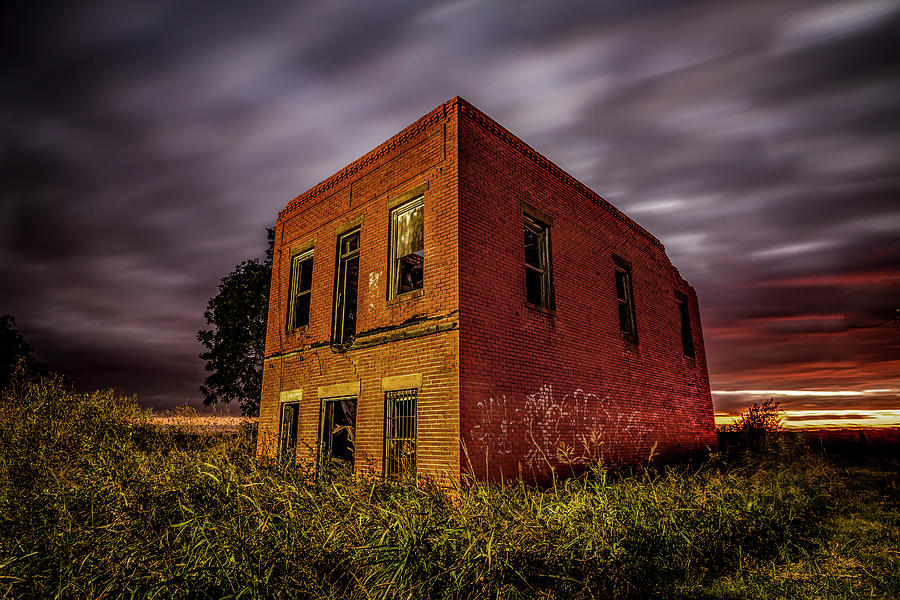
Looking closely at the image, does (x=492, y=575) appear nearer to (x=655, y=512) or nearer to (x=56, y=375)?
(x=655, y=512)

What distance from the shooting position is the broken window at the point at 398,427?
7.89m

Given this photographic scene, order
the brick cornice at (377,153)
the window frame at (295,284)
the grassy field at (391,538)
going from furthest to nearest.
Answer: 1. the window frame at (295,284)
2. the brick cornice at (377,153)
3. the grassy field at (391,538)

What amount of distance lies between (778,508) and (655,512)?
306cm

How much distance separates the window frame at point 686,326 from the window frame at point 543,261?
7.26m

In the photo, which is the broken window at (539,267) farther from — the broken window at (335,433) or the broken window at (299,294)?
the broken window at (299,294)

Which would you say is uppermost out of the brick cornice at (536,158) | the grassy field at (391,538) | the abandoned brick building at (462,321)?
the brick cornice at (536,158)

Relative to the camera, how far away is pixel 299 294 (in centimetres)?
1168

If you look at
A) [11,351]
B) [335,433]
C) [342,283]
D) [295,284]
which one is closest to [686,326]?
[342,283]

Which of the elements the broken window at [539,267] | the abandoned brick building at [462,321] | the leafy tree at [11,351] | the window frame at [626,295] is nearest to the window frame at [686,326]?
the abandoned brick building at [462,321]

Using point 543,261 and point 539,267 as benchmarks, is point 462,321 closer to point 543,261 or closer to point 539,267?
point 539,267

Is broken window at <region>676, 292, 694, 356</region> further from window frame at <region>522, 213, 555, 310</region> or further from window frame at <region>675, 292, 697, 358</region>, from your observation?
window frame at <region>522, 213, 555, 310</region>

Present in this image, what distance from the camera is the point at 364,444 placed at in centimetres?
848

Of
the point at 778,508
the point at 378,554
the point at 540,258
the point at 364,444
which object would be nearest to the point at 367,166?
the point at 540,258

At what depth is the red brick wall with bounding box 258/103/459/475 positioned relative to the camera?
24.2ft
